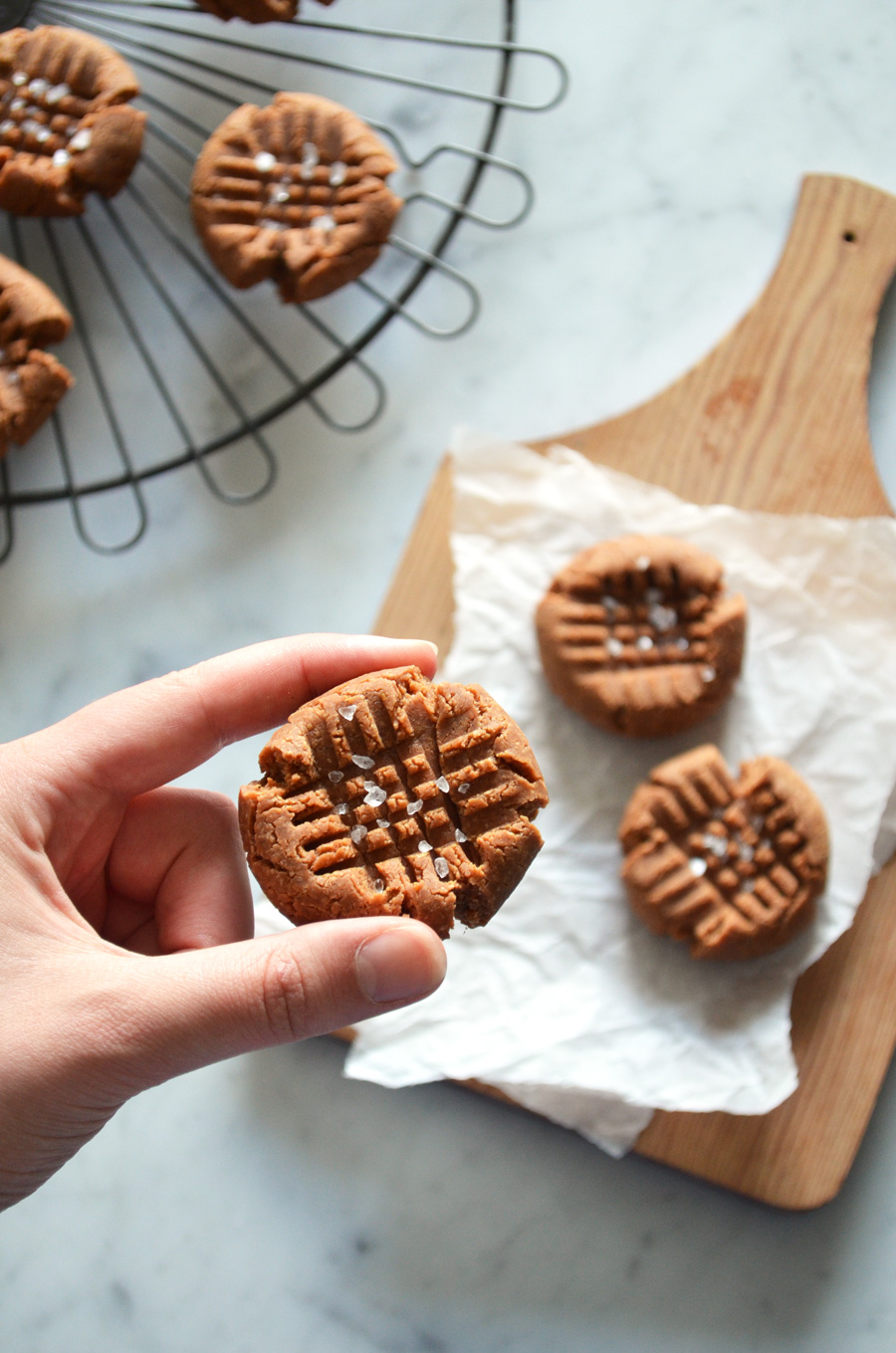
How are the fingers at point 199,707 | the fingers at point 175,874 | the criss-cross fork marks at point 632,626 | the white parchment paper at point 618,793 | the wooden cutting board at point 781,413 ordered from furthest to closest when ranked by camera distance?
1. the wooden cutting board at point 781,413
2. the criss-cross fork marks at point 632,626
3. the white parchment paper at point 618,793
4. the fingers at point 175,874
5. the fingers at point 199,707

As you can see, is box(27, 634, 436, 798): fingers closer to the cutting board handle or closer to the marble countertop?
the marble countertop

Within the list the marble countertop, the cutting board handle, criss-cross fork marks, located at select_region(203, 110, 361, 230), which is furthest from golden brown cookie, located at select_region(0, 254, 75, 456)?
the cutting board handle

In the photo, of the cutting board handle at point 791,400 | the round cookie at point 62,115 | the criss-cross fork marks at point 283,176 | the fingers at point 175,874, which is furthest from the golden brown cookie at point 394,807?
the round cookie at point 62,115

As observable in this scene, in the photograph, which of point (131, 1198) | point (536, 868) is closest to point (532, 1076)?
point (536, 868)

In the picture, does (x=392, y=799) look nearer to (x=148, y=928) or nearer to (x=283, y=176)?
(x=148, y=928)

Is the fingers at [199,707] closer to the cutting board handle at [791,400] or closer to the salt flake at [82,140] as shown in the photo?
the cutting board handle at [791,400]


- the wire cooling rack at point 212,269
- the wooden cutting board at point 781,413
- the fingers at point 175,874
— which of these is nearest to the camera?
the fingers at point 175,874

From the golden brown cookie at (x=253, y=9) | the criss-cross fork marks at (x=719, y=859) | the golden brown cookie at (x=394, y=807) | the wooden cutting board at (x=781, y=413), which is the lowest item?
the criss-cross fork marks at (x=719, y=859)

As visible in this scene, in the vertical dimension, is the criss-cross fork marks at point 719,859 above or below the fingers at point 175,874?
below
